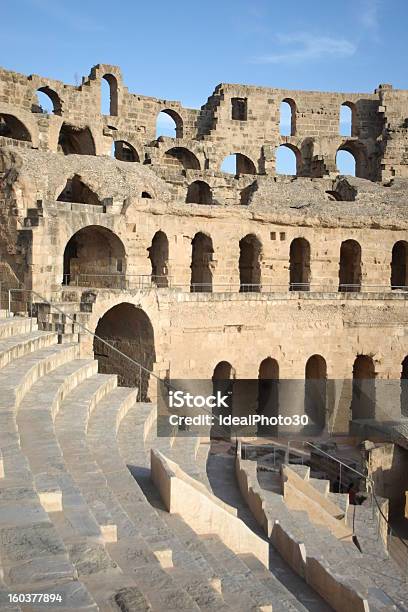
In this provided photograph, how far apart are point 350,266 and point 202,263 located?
274 inches

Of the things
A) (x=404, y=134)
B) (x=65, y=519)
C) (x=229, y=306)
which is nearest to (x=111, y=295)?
(x=229, y=306)

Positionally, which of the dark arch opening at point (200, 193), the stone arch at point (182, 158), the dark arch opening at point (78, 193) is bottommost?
the dark arch opening at point (78, 193)

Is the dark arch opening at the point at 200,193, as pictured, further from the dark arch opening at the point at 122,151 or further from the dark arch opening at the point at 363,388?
the dark arch opening at the point at 363,388

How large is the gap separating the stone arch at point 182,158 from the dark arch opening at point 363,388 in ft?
39.1

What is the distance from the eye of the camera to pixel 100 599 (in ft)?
14.2

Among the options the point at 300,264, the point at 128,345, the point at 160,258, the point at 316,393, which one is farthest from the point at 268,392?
the point at 160,258

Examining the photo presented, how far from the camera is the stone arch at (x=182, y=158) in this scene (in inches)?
1156

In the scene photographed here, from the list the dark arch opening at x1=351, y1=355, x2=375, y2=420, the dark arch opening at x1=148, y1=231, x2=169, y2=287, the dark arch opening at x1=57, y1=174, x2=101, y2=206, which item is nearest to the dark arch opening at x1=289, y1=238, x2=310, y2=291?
the dark arch opening at x1=351, y1=355, x2=375, y2=420

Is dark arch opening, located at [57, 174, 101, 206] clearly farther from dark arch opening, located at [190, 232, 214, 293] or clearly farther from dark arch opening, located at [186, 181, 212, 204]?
dark arch opening, located at [186, 181, 212, 204]

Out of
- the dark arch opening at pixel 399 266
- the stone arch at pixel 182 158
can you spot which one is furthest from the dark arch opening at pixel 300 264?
the stone arch at pixel 182 158

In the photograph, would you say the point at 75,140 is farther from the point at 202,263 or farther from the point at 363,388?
the point at 363,388

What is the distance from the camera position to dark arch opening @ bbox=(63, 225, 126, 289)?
63.1 feet

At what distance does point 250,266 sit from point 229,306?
464 cm

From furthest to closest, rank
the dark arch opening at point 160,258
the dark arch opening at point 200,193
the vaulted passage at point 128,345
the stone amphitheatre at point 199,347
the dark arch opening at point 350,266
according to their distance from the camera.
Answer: the dark arch opening at point 200,193 → the dark arch opening at point 350,266 → the dark arch opening at point 160,258 → the vaulted passage at point 128,345 → the stone amphitheatre at point 199,347
